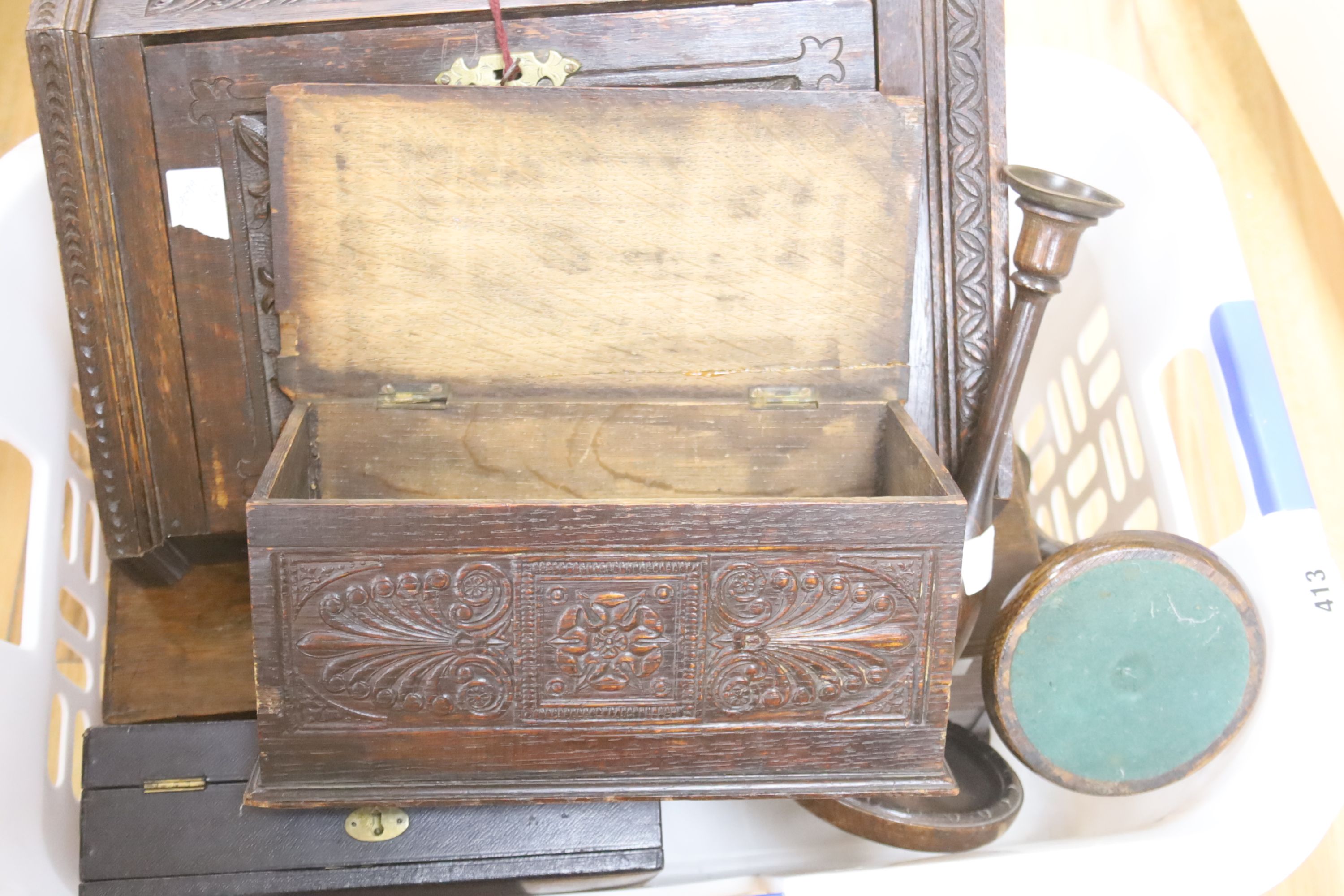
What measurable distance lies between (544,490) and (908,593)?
469mm

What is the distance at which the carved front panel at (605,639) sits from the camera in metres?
0.90

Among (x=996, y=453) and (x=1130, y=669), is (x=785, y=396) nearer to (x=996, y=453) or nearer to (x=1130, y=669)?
(x=996, y=453)

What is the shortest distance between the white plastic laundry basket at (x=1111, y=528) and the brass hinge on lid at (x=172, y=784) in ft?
0.46

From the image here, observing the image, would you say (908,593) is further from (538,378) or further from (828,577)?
(538,378)

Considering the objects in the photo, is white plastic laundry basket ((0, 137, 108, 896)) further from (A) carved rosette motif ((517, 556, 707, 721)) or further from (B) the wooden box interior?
(A) carved rosette motif ((517, 556, 707, 721))

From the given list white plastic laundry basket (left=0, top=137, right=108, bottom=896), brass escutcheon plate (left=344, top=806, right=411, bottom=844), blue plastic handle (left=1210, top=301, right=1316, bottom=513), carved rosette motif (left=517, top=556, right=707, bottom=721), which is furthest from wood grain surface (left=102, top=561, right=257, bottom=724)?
blue plastic handle (left=1210, top=301, right=1316, bottom=513)

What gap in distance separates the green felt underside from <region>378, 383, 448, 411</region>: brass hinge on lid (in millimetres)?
662

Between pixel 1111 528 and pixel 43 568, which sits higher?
pixel 43 568

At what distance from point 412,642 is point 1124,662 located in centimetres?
73

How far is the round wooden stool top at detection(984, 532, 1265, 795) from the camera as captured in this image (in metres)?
1.08

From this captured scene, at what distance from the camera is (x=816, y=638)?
0.93 m

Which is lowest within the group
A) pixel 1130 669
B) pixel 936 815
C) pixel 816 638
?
pixel 936 815

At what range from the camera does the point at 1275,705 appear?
3.68ft

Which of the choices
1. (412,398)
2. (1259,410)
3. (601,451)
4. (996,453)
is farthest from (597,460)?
(1259,410)
